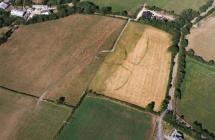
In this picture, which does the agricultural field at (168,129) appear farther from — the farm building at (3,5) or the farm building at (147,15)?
the farm building at (3,5)

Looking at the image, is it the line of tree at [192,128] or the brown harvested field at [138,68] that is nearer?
the line of tree at [192,128]

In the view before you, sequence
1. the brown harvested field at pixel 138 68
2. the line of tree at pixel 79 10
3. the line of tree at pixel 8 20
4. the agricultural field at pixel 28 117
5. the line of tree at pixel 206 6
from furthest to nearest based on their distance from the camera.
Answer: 1. the line of tree at pixel 206 6
2. the line of tree at pixel 79 10
3. the line of tree at pixel 8 20
4. the brown harvested field at pixel 138 68
5. the agricultural field at pixel 28 117

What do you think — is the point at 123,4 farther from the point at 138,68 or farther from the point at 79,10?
the point at 138,68

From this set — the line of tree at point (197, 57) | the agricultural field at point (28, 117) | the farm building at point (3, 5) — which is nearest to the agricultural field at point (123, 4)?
the line of tree at point (197, 57)

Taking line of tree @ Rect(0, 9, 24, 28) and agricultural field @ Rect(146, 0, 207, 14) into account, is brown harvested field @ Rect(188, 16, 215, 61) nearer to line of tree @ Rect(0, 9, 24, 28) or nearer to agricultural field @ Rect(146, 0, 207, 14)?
agricultural field @ Rect(146, 0, 207, 14)

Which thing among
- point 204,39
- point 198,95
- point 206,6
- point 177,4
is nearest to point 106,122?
point 198,95

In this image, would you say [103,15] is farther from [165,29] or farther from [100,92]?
[100,92]

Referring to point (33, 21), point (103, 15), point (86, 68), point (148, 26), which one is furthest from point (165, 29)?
point (33, 21)
